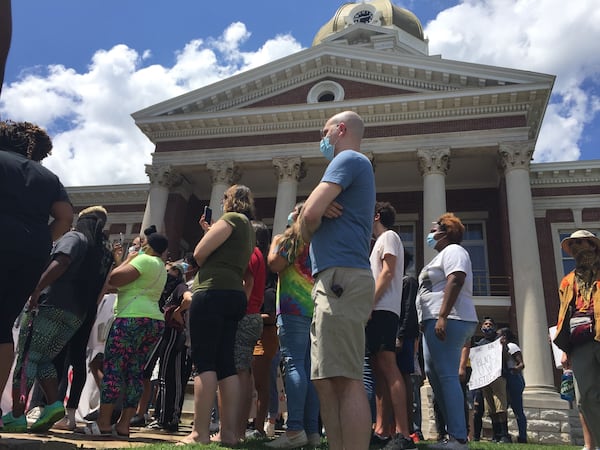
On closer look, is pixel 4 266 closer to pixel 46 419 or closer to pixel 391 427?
pixel 46 419

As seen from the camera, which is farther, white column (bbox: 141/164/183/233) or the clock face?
the clock face

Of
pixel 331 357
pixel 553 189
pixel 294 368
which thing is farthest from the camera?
pixel 553 189

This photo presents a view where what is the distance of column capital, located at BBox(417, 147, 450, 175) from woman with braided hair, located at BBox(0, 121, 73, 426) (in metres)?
15.5

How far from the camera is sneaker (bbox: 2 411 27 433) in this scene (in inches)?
145

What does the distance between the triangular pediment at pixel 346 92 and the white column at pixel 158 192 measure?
1809mm

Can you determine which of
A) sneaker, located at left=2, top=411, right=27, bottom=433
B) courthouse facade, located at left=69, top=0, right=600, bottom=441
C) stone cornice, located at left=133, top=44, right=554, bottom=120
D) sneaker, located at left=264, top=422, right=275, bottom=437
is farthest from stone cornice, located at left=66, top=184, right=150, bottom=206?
sneaker, located at left=2, top=411, right=27, bottom=433

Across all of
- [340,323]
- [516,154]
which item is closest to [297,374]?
[340,323]

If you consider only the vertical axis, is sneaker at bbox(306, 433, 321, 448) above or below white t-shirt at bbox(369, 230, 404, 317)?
below

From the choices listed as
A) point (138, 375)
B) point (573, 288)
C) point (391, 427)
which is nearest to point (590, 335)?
point (573, 288)

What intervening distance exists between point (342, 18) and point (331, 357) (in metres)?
40.5

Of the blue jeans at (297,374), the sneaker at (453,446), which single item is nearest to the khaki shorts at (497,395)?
the sneaker at (453,446)

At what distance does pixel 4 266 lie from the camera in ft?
10.0

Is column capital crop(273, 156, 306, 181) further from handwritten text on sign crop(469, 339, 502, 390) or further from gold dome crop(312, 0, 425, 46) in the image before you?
gold dome crop(312, 0, 425, 46)

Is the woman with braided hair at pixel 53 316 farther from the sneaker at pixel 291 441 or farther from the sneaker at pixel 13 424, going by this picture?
the sneaker at pixel 291 441
